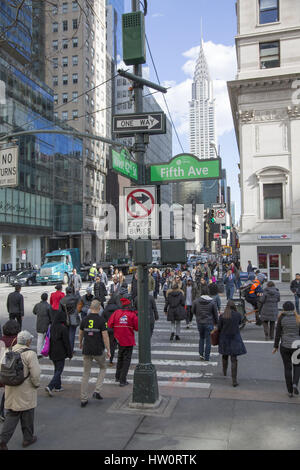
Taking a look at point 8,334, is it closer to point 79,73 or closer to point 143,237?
point 143,237

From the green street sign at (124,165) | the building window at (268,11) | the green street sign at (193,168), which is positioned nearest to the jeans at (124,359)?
the green street sign at (124,165)

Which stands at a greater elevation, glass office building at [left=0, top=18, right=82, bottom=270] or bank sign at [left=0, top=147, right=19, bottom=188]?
glass office building at [left=0, top=18, right=82, bottom=270]

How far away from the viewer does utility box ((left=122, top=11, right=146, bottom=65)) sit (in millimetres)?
6816

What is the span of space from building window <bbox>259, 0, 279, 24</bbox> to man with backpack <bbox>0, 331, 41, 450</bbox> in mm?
35287

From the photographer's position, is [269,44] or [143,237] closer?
[143,237]

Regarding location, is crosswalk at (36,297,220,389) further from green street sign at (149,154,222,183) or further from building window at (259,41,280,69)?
building window at (259,41,280,69)

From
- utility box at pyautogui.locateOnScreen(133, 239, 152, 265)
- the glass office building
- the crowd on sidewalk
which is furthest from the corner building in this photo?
utility box at pyautogui.locateOnScreen(133, 239, 152, 265)

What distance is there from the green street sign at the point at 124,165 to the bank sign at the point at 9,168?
4168 mm

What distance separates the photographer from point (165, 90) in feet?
24.6

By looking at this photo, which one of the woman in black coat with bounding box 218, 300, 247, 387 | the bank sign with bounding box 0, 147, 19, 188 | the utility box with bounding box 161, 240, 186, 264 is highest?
the bank sign with bounding box 0, 147, 19, 188

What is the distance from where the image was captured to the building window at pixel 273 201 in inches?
1254

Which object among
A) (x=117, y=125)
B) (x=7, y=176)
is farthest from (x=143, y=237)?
(x=7, y=176)

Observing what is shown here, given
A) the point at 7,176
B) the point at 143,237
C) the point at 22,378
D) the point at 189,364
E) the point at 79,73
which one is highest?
the point at 79,73

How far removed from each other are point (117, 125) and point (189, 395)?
17.2 feet
